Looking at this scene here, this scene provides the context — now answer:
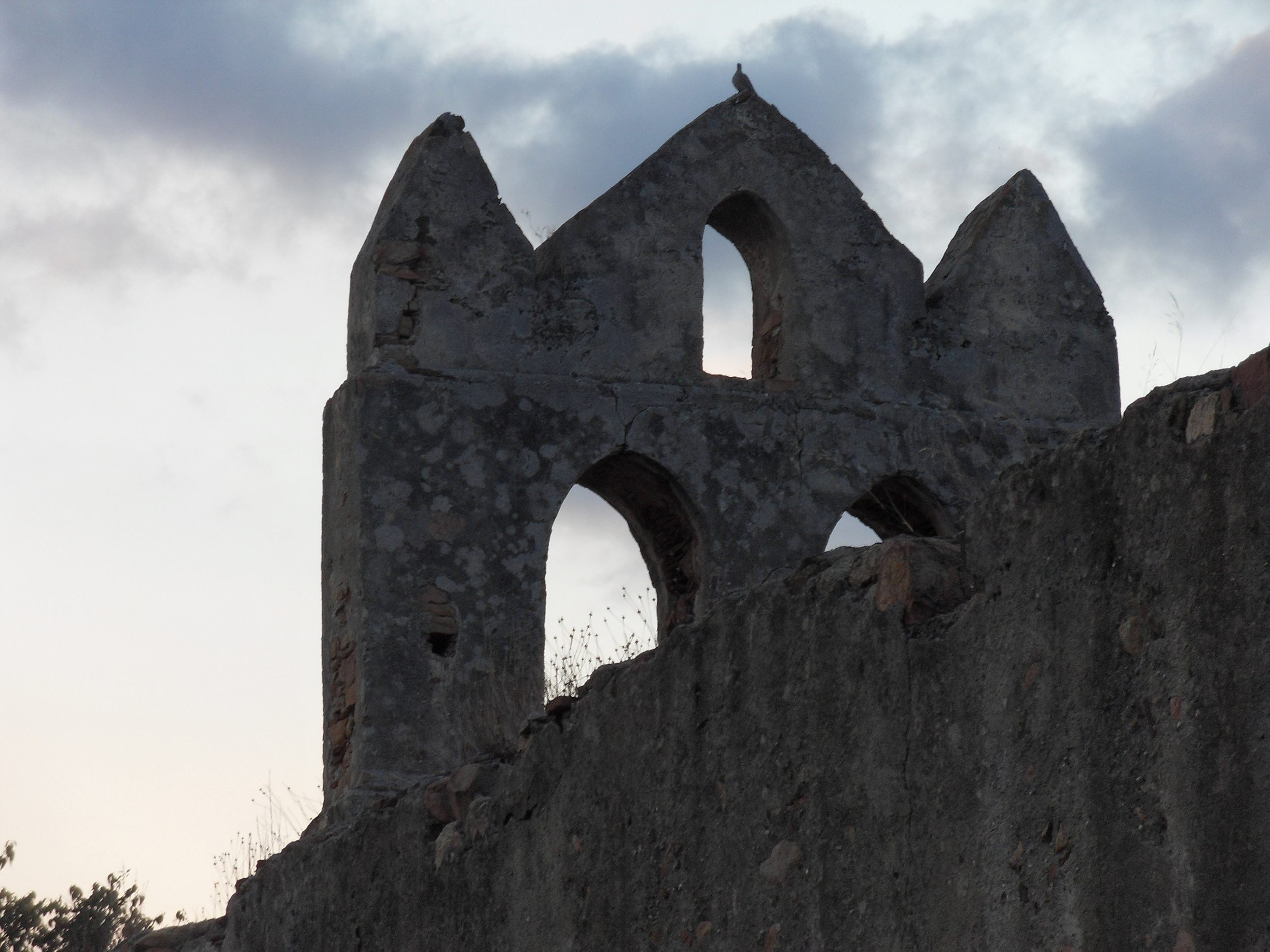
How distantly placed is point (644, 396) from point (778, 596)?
4.87 m

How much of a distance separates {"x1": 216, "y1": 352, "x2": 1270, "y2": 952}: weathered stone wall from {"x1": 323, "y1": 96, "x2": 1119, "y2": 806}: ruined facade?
3.47m

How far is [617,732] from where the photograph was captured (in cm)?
438

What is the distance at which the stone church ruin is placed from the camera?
2770 mm

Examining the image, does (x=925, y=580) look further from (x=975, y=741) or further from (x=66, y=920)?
(x=66, y=920)

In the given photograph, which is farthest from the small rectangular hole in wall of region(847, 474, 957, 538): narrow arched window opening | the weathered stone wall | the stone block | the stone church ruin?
the stone block

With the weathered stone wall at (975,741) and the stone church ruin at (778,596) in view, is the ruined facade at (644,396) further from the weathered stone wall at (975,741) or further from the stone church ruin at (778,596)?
the weathered stone wall at (975,741)

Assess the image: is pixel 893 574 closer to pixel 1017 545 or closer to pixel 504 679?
pixel 1017 545

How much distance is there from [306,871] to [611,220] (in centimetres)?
394

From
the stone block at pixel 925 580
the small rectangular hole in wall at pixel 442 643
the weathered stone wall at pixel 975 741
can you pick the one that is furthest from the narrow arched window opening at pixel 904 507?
the stone block at pixel 925 580

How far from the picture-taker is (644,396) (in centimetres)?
862

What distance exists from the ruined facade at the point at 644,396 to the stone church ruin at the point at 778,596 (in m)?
0.02

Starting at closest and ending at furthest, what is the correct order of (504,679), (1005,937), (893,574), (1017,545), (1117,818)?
(1117,818) → (1005,937) → (1017,545) → (893,574) → (504,679)

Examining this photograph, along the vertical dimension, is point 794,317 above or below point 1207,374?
above

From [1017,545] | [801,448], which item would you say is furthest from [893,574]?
[801,448]
